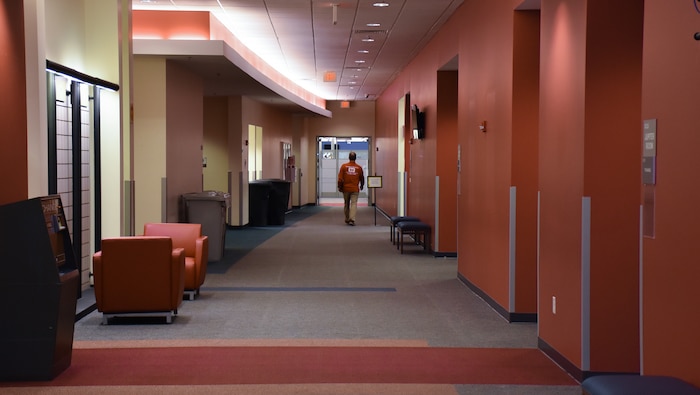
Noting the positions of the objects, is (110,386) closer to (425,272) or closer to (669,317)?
(669,317)

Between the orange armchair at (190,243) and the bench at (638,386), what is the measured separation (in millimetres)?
5661

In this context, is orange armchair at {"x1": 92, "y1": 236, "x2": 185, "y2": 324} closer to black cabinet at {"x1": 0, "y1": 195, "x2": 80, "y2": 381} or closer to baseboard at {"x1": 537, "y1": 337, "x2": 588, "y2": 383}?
black cabinet at {"x1": 0, "y1": 195, "x2": 80, "y2": 381}

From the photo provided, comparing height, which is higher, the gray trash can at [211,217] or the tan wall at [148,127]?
the tan wall at [148,127]

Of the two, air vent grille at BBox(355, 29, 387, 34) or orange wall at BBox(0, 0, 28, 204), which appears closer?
orange wall at BBox(0, 0, 28, 204)

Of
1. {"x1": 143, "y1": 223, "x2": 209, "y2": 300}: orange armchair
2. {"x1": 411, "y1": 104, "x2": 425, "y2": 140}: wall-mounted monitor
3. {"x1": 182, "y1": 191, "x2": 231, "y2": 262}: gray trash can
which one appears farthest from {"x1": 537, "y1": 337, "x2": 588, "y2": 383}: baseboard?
{"x1": 411, "y1": 104, "x2": 425, "y2": 140}: wall-mounted monitor

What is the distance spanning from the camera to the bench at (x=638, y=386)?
340 centimetres

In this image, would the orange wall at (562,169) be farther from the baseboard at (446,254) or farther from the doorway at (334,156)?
the doorway at (334,156)

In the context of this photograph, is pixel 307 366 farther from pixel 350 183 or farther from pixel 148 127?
pixel 350 183

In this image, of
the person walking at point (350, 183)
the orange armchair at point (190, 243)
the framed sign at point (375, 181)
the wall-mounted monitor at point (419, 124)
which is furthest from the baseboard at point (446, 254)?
the framed sign at point (375, 181)

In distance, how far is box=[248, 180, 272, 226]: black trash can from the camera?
19562 millimetres

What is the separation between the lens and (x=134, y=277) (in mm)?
7352

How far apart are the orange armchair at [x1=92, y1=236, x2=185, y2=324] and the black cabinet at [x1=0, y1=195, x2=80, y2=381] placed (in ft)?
6.20

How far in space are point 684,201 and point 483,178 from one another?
5.36 m

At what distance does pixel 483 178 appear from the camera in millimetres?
9055
